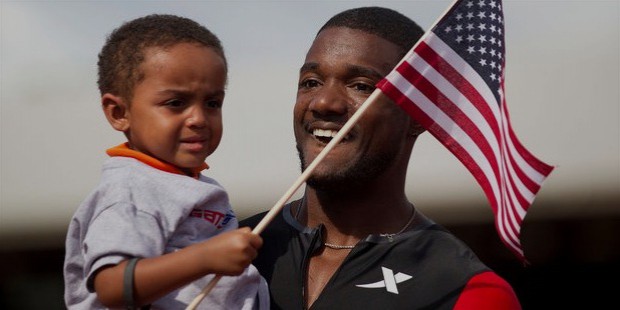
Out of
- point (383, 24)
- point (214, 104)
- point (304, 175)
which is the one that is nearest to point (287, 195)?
point (304, 175)

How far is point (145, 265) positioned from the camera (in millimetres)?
3584

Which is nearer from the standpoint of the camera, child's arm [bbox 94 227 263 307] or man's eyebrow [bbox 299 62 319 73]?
child's arm [bbox 94 227 263 307]

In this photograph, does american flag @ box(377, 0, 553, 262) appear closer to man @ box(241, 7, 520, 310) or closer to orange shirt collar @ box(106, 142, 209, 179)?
man @ box(241, 7, 520, 310)

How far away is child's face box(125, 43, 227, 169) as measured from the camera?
3844mm

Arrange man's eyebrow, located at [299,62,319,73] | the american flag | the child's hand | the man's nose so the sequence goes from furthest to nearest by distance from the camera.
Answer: man's eyebrow, located at [299,62,319,73] → the man's nose → the american flag → the child's hand

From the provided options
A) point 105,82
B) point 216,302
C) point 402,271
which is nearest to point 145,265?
point 216,302

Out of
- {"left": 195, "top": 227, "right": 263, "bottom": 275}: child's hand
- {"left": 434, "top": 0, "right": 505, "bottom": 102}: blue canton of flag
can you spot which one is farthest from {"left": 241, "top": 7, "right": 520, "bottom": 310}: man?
{"left": 195, "top": 227, "right": 263, "bottom": 275}: child's hand

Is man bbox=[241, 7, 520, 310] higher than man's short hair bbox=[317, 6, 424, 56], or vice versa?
man's short hair bbox=[317, 6, 424, 56]

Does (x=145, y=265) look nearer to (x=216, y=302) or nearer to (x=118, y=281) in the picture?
(x=118, y=281)

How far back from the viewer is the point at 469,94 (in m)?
4.25

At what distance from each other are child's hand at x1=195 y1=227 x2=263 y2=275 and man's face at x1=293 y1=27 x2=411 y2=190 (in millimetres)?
910

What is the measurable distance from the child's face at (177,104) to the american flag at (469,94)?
0.67 metres

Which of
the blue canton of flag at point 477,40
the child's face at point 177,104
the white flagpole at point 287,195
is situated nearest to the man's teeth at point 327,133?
the white flagpole at point 287,195

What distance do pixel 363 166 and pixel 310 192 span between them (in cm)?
27
